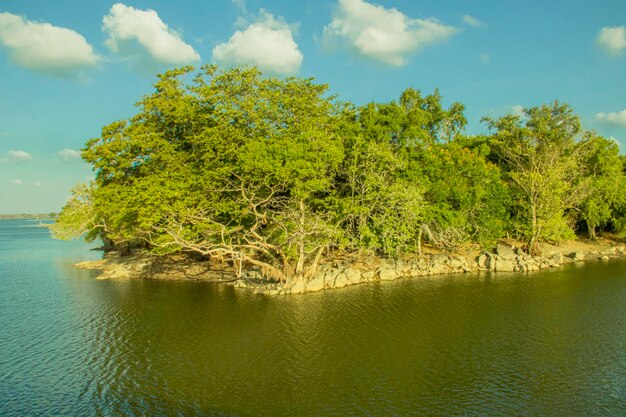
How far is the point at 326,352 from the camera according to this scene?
2306 cm

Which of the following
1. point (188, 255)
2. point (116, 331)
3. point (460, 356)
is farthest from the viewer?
point (188, 255)

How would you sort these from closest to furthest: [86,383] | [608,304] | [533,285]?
1. [86,383]
2. [608,304]
3. [533,285]

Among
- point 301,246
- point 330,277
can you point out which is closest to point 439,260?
point 330,277

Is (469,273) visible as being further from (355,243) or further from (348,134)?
(348,134)

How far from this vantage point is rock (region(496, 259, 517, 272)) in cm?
4578

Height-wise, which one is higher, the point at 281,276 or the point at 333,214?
the point at 333,214

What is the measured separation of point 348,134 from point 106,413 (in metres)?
29.6

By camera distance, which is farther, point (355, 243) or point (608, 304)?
point (355, 243)

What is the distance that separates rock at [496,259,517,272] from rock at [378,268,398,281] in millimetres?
12398

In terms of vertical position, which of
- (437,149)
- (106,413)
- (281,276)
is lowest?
(106,413)

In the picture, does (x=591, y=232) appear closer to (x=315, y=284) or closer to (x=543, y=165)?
(x=543, y=165)

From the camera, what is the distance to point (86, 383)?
66.3 ft

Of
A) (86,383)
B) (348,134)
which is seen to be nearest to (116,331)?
(86,383)

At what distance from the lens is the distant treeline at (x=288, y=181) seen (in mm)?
35219
